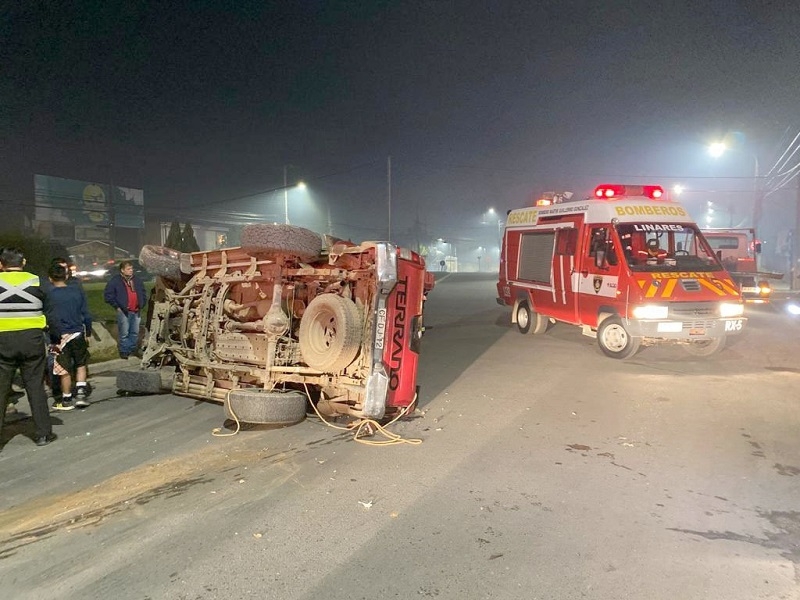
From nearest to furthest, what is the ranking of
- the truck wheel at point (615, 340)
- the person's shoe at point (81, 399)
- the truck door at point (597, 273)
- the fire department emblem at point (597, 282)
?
the person's shoe at point (81, 399) → the truck wheel at point (615, 340) → the truck door at point (597, 273) → the fire department emblem at point (597, 282)

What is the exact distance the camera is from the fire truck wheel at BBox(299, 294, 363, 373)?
17.9ft

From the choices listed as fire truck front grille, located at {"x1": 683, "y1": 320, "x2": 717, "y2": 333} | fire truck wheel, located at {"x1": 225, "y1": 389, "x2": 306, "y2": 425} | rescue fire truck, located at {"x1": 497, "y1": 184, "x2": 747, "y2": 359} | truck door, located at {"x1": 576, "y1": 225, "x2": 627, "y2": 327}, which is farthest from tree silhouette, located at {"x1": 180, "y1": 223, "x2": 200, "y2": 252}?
fire truck front grille, located at {"x1": 683, "y1": 320, "x2": 717, "y2": 333}

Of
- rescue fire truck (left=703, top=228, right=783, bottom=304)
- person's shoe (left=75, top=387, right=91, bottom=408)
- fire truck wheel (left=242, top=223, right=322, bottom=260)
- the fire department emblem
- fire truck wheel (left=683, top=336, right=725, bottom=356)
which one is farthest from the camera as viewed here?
rescue fire truck (left=703, top=228, right=783, bottom=304)

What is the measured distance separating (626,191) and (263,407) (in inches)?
317

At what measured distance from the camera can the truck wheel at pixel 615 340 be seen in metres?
9.09

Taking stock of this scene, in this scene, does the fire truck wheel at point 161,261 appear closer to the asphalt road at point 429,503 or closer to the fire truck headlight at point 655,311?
the asphalt road at point 429,503

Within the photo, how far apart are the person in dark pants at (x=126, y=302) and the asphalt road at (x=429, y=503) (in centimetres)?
258

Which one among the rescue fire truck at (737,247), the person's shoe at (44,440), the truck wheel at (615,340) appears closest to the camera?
the person's shoe at (44,440)

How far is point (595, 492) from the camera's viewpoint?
410 centimetres

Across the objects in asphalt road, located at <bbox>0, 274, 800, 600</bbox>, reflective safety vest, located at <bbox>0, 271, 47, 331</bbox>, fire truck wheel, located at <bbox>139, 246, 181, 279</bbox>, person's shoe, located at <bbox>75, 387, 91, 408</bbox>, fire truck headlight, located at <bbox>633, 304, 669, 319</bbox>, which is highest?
fire truck wheel, located at <bbox>139, 246, 181, 279</bbox>

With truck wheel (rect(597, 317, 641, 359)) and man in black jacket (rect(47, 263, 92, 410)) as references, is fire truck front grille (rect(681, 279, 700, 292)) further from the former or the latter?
man in black jacket (rect(47, 263, 92, 410))

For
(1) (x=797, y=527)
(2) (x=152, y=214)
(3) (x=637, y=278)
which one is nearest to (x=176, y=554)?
(1) (x=797, y=527)

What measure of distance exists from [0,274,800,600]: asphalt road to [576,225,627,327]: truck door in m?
2.71

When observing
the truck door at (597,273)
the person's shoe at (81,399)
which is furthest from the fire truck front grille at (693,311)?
the person's shoe at (81,399)
